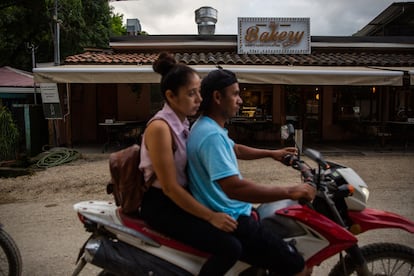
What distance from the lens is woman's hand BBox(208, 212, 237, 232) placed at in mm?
1956

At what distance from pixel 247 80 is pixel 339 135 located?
605 cm

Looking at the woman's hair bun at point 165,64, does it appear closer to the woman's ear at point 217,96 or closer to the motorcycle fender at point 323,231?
the woman's ear at point 217,96

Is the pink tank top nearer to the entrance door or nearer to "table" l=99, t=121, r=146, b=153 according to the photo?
→ "table" l=99, t=121, r=146, b=153

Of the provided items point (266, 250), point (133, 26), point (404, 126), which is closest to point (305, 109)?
point (404, 126)

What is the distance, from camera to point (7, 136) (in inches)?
→ 366

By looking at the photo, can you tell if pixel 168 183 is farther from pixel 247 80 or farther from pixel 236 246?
pixel 247 80

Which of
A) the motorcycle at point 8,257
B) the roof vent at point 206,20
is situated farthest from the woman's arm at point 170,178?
the roof vent at point 206,20

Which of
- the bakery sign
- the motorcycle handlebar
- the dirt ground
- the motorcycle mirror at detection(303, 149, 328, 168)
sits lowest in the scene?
the dirt ground

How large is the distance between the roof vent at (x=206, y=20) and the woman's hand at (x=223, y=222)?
50.1 ft

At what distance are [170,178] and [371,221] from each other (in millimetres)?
1203

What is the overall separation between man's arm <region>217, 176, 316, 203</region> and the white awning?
7651 millimetres

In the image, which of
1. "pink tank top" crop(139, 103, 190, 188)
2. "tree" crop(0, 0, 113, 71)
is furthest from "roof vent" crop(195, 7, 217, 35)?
"pink tank top" crop(139, 103, 190, 188)

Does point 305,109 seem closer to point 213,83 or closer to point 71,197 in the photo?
point 71,197

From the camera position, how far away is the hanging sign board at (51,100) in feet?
31.6
